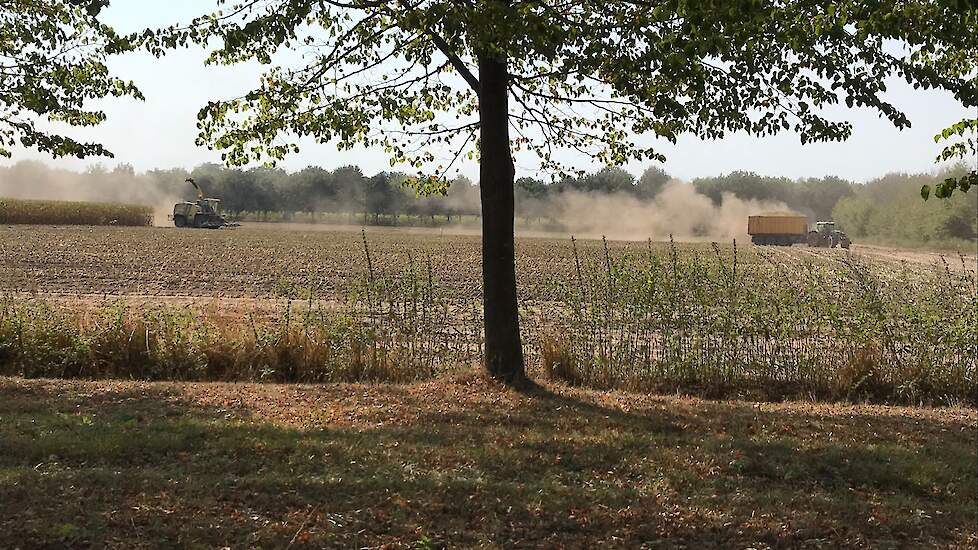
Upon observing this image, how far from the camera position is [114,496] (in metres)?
5.15

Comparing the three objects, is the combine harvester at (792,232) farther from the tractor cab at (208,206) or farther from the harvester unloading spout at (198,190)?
the harvester unloading spout at (198,190)

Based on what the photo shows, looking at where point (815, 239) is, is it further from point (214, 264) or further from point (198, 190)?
point (214, 264)

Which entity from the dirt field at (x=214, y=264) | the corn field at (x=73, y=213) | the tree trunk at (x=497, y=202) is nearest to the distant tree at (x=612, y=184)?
the dirt field at (x=214, y=264)

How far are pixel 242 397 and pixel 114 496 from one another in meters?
3.10

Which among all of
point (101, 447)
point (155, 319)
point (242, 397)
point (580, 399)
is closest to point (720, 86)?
point (580, 399)

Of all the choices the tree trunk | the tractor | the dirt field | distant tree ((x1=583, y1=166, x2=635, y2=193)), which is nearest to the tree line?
distant tree ((x1=583, y1=166, x2=635, y2=193))

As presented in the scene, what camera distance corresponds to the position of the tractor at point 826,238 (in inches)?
2099

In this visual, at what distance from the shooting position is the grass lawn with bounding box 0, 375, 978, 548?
4.96m

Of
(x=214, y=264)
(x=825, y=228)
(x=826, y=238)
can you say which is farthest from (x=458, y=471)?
(x=825, y=228)

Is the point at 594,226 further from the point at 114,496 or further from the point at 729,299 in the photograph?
the point at 114,496

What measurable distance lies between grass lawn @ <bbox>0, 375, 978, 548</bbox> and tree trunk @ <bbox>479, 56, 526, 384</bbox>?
771 millimetres

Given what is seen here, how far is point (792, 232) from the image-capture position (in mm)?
54375

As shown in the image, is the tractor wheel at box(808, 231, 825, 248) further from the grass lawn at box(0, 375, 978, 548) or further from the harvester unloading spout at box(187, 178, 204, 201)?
the grass lawn at box(0, 375, 978, 548)

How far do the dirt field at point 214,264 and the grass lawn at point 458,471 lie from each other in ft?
13.2
